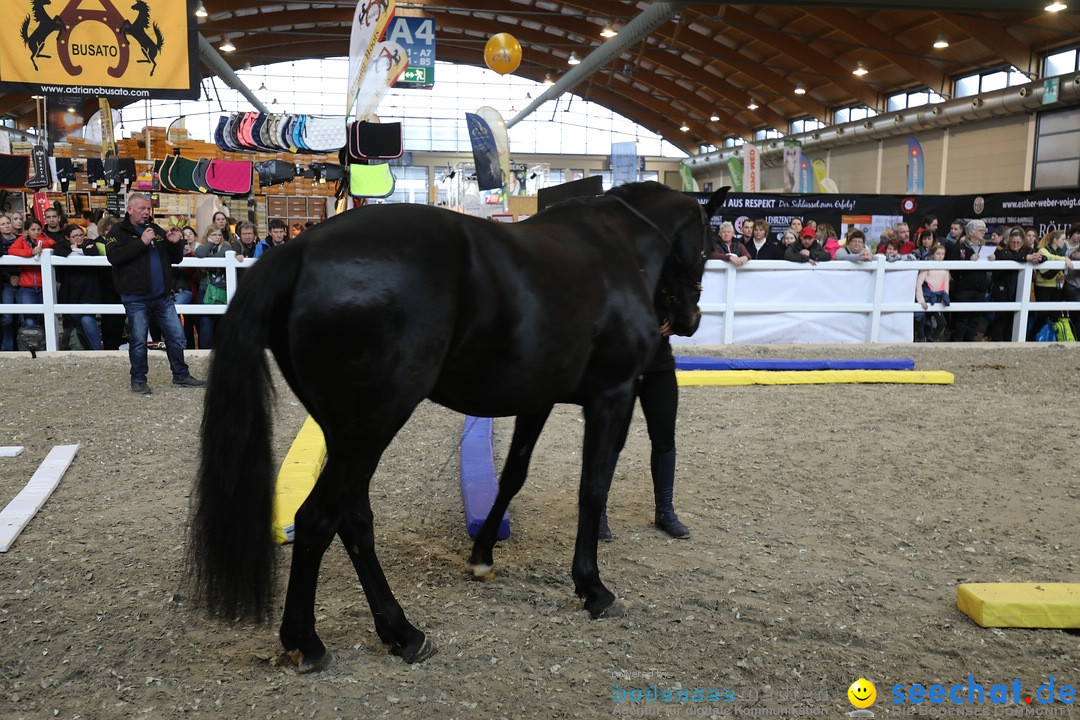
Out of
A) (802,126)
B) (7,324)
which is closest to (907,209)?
(7,324)

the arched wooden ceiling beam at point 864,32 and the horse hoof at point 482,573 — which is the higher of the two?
the arched wooden ceiling beam at point 864,32

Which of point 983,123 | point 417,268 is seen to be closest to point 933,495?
point 417,268

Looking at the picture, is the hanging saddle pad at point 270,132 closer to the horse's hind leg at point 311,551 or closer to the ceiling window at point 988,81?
the horse's hind leg at point 311,551

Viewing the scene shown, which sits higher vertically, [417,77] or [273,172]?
[417,77]

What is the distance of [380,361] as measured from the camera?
2186mm

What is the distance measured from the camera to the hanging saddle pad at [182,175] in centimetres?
973

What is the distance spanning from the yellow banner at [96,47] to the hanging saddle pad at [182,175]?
286cm

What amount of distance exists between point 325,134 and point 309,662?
7.72m

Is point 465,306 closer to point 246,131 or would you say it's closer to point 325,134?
point 325,134

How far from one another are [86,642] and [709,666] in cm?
209

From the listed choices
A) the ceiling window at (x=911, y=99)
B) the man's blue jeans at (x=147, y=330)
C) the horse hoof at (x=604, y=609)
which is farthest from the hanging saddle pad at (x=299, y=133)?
the ceiling window at (x=911, y=99)

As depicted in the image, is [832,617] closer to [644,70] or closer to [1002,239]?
[1002,239]

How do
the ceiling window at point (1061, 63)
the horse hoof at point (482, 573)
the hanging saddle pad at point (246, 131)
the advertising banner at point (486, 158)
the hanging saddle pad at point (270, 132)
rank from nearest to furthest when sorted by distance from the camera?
the horse hoof at point (482, 573) → the hanging saddle pad at point (270, 132) → the hanging saddle pad at point (246, 131) → the advertising banner at point (486, 158) → the ceiling window at point (1061, 63)

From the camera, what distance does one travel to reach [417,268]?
88.4 inches
